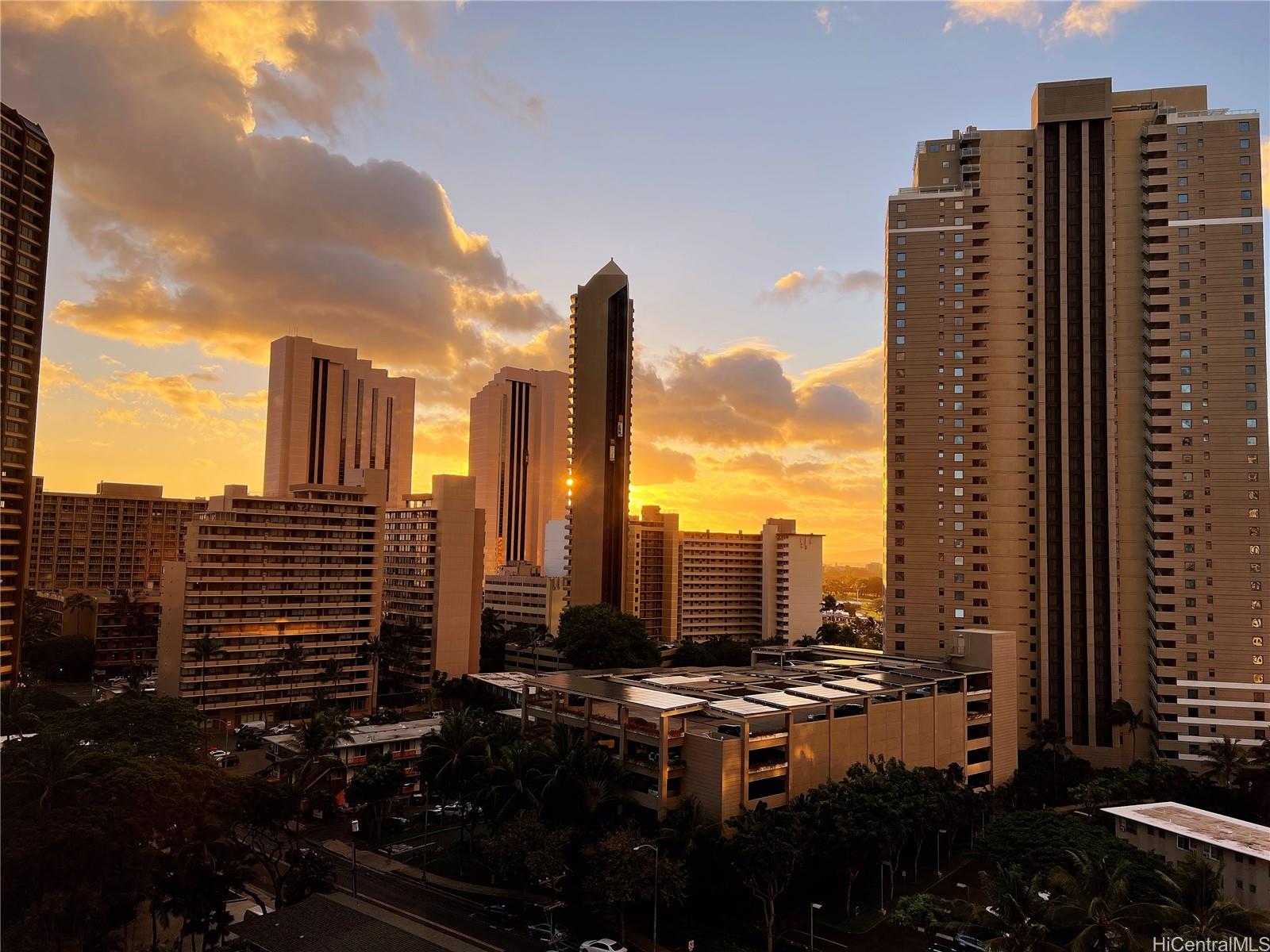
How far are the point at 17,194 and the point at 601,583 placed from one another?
8914 cm

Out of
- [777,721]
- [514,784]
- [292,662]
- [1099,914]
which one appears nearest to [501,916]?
[514,784]

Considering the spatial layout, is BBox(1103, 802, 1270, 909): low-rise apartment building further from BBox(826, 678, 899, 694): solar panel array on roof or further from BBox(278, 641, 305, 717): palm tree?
BBox(278, 641, 305, 717): palm tree

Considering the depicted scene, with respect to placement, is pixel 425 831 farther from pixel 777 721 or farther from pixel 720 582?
pixel 720 582

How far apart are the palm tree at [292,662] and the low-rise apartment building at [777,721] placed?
142ft

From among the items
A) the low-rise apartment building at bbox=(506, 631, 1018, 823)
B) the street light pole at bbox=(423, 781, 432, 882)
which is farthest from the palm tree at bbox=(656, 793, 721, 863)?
the street light pole at bbox=(423, 781, 432, 882)

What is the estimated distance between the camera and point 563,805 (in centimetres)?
4962

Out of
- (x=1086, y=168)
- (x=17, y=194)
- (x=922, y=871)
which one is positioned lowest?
(x=922, y=871)

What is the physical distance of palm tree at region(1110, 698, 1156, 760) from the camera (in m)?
77.8

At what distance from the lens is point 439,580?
114500 mm

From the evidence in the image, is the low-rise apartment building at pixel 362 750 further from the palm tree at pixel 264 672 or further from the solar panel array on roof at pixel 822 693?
the solar panel array on roof at pixel 822 693

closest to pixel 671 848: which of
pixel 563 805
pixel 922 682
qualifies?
pixel 563 805

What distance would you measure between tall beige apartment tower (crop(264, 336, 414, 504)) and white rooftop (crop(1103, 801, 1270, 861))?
149568 mm

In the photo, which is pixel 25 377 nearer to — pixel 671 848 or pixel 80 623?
pixel 80 623

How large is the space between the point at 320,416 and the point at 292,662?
342 ft
